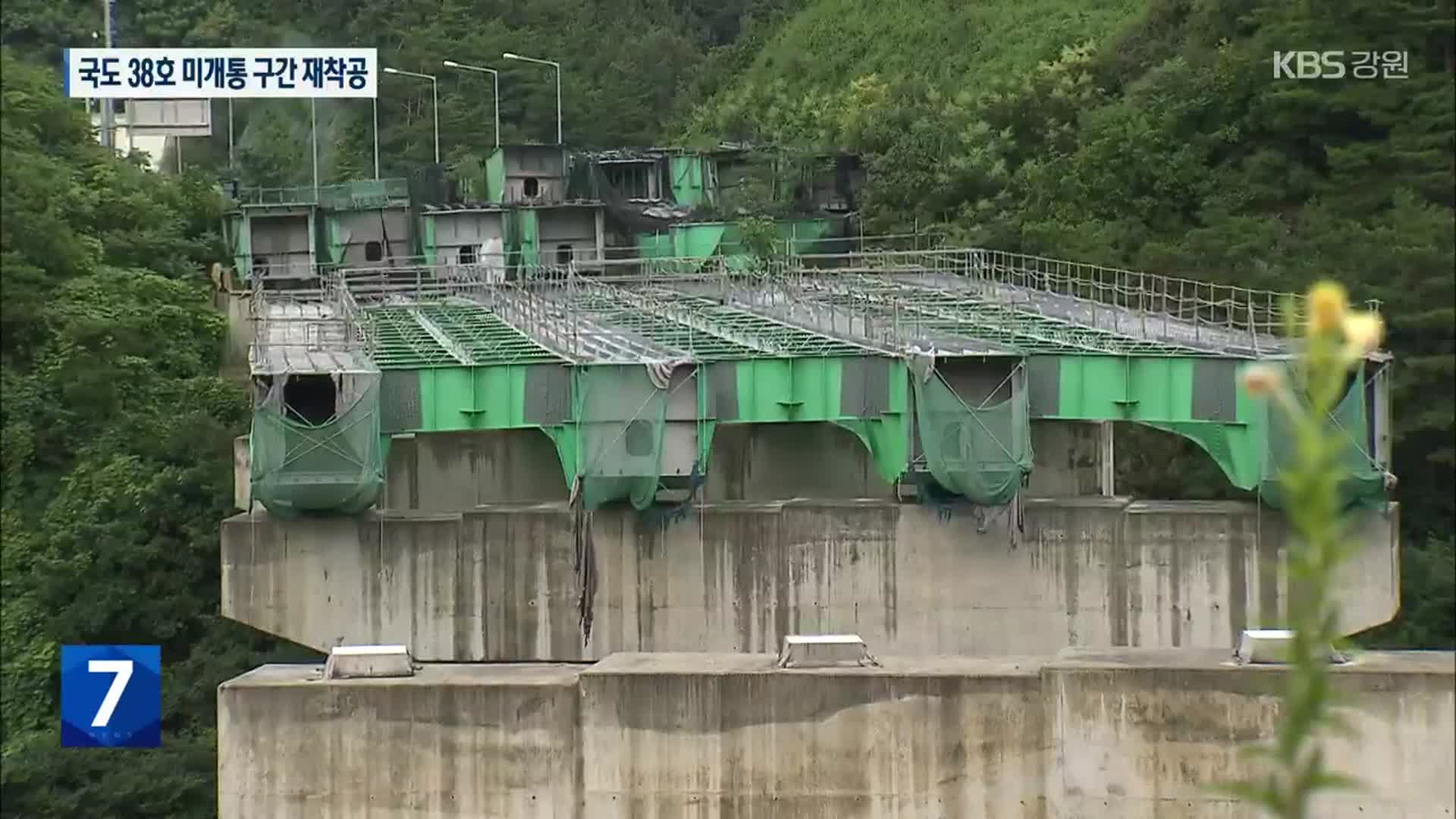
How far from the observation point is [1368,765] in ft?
77.8

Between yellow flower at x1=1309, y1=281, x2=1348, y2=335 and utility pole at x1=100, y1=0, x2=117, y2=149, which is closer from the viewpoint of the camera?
yellow flower at x1=1309, y1=281, x2=1348, y2=335

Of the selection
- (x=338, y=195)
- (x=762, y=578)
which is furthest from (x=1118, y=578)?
(x=338, y=195)

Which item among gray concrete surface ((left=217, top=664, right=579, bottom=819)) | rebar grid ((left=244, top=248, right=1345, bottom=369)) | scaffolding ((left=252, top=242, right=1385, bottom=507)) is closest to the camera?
gray concrete surface ((left=217, top=664, right=579, bottom=819))

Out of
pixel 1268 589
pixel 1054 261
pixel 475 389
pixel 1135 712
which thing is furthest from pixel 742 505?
pixel 1054 261

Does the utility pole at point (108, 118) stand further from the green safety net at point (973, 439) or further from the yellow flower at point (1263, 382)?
the yellow flower at point (1263, 382)

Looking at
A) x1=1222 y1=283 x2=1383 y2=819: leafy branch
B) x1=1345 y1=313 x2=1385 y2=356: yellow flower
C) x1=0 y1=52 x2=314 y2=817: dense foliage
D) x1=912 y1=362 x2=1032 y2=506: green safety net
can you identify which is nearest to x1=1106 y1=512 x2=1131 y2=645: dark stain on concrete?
x1=912 y1=362 x2=1032 y2=506: green safety net

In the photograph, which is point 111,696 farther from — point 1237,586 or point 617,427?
point 1237,586

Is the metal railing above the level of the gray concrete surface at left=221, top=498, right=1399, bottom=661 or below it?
above

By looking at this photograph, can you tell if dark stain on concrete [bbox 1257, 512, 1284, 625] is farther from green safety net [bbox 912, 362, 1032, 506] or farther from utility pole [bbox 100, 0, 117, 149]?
utility pole [bbox 100, 0, 117, 149]

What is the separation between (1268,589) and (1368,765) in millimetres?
7903

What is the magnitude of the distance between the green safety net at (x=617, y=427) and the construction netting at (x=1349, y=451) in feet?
25.5

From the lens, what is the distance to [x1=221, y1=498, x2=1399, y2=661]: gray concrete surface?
3256cm

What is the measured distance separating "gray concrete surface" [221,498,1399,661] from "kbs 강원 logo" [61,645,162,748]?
1.92 m

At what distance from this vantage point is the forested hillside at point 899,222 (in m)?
32.8
